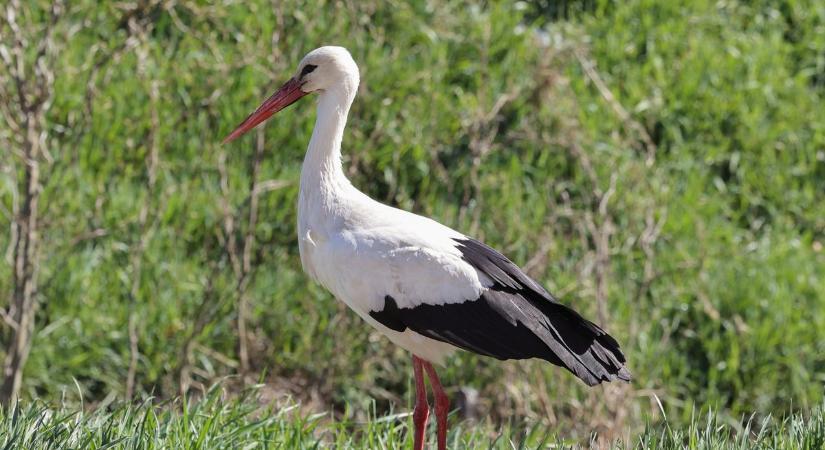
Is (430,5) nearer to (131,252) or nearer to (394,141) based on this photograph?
(394,141)

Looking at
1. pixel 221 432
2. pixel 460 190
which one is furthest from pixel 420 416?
pixel 460 190

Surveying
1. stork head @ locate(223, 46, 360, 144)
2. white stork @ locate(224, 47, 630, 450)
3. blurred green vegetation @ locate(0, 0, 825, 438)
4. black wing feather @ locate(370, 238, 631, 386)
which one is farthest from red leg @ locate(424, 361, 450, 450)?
blurred green vegetation @ locate(0, 0, 825, 438)

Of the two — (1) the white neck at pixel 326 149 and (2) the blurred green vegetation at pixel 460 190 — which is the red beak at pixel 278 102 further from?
(2) the blurred green vegetation at pixel 460 190

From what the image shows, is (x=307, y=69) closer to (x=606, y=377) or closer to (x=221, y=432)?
(x=221, y=432)

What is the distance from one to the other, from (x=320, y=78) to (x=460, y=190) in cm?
237

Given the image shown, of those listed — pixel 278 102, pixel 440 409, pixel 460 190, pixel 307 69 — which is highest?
pixel 307 69

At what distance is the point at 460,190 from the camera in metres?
6.60

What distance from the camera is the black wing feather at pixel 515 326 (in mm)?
3799

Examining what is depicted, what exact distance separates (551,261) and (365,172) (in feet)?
3.57

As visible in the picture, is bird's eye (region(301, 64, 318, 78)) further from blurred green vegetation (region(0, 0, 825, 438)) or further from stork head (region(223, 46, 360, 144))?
blurred green vegetation (region(0, 0, 825, 438))

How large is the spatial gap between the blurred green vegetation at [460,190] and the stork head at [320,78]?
970mm

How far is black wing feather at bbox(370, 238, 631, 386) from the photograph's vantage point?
380cm

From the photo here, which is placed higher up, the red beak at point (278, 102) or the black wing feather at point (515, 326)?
the red beak at point (278, 102)

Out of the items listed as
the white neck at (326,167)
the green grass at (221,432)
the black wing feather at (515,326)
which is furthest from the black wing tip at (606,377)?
the white neck at (326,167)
